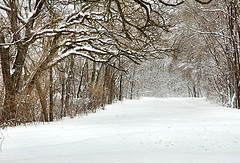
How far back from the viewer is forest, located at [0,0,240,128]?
227 inches

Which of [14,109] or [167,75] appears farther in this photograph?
[167,75]

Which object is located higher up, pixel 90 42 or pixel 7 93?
pixel 90 42

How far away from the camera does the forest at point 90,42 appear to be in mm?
5773

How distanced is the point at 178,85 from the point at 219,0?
33.2 m

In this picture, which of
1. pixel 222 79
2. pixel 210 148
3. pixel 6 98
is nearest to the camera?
pixel 210 148

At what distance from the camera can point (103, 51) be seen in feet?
23.7

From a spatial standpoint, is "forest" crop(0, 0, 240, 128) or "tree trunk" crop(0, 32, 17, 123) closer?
"forest" crop(0, 0, 240, 128)

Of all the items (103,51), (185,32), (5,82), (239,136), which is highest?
(185,32)

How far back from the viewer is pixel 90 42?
7355 millimetres

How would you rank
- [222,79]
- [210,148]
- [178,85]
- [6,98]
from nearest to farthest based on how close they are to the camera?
[210,148]
[6,98]
[222,79]
[178,85]

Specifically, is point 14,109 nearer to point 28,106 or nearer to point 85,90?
point 28,106

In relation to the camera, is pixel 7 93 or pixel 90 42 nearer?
pixel 7 93

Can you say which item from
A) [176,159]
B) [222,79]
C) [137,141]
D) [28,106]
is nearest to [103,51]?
[28,106]

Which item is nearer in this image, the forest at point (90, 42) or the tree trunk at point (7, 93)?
the forest at point (90, 42)
